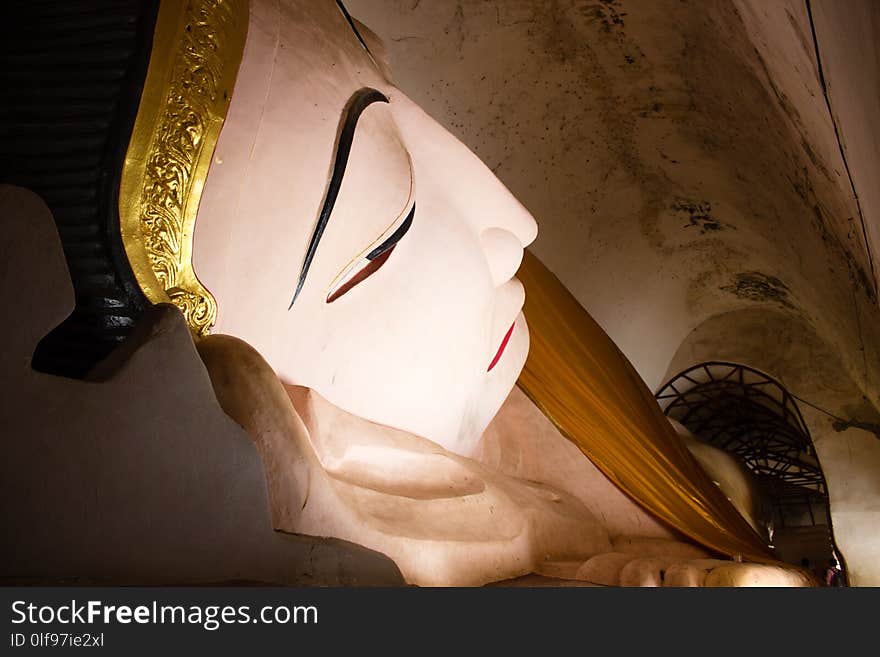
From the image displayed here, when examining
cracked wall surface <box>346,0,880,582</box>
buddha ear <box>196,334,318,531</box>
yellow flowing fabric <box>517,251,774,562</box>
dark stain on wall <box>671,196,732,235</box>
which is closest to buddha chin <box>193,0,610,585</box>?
Answer: buddha ear <box>196,334,318,531</box>

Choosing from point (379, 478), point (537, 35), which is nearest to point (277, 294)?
point (379, 478)

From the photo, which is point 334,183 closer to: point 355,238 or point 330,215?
point 330,215

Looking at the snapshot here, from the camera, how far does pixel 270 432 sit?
1590mm

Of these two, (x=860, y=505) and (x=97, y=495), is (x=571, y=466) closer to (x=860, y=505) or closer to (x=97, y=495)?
(x=97, y=495)

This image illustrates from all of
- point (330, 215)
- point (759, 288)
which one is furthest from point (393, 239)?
point (759, 288)

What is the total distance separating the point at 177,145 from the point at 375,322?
0.83m

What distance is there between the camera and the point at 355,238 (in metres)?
2.08

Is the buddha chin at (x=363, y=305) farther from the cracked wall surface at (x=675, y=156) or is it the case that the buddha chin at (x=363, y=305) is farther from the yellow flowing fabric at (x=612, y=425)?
the cracked wall surface at (x=675, y=156)

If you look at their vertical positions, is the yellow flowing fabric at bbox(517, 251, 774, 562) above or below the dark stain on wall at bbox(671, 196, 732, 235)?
below

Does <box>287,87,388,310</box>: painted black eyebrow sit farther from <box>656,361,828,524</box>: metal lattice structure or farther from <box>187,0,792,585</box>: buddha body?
<box>656,361,828,524</box>: metal lattice structure

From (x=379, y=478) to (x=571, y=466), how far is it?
116 cm

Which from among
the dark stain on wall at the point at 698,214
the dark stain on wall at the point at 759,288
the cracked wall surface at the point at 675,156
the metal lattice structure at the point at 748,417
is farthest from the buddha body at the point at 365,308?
the metal lattice structure at the point at 748,417

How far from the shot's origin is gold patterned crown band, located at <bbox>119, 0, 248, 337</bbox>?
4.93 ft

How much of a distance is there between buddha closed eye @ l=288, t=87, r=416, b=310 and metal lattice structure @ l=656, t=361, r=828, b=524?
4003mm
